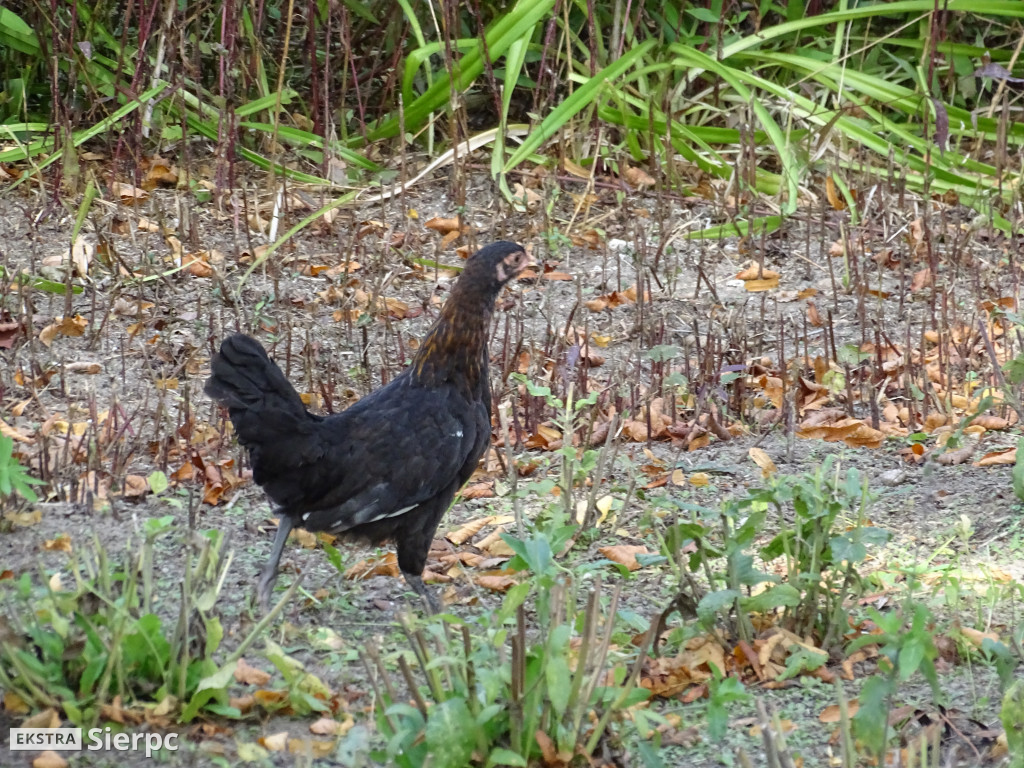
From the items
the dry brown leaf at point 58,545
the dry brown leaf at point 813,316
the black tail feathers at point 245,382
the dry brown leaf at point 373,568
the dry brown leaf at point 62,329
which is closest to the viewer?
the black tail feathers at point 245,382

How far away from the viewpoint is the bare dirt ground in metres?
3.65

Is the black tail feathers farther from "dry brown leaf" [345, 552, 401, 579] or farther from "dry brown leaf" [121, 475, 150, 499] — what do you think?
"dry brown leaf" [121, 475, 150, 499]

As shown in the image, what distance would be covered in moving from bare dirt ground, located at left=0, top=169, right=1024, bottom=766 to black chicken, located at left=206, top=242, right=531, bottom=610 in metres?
0.24

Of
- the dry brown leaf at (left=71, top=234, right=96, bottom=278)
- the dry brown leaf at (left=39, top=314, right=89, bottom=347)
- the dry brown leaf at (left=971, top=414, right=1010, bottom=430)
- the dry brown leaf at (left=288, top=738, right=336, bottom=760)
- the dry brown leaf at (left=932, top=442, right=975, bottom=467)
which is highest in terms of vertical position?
the dry brown leaf at (left=71, top=234, right=96, bottom=278)

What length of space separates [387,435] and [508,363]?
1.55 meters

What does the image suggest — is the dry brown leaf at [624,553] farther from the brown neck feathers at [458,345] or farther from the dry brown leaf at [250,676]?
the dry brown leaf at [250,676]

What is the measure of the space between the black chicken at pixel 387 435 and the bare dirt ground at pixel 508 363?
0.24 metres

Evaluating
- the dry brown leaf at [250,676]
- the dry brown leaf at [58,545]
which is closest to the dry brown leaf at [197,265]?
the dry brown leaf at [58,545]

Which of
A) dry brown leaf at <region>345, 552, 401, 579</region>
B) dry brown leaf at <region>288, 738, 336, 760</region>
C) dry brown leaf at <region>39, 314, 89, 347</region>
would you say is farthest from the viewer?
dry brown leaf at <region>39, 314, 89, 347</region>

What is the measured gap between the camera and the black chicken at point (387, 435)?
3.60m

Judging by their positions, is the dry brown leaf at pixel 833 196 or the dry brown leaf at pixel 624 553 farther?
the dry brown leaf at pixel 833 196

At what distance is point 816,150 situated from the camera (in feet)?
22.4

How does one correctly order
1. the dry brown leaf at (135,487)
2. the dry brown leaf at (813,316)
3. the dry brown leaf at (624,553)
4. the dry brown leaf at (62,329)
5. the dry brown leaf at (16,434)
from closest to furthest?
the dry brown leaf at (624,553) < the dry brown leaf at (135,487) < the dry brown leaf at (16,434) < the dry brown leaf at (62,329) < the dry brown leaf at (813,316)

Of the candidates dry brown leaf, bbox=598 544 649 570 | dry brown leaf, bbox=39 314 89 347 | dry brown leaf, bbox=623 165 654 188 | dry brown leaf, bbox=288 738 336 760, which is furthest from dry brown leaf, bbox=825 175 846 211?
dry brown leaf, bbox=288 738 336 760
